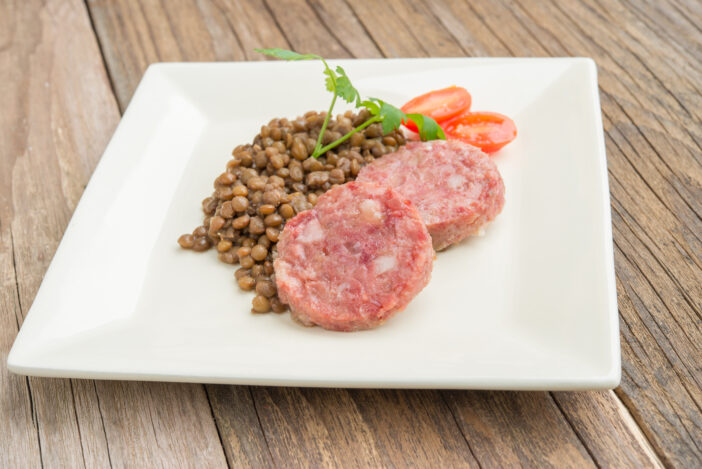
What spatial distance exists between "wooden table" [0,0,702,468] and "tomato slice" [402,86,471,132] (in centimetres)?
100

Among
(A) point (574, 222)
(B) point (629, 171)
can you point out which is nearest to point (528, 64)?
(B) point (629, 171)

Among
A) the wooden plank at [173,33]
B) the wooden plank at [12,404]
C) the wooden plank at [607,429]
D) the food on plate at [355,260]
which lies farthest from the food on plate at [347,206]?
the wooden plank at [173,33]

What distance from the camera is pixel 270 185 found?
3.57 metres

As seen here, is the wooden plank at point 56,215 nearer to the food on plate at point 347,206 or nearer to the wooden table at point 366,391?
the wooden table at point 366,391

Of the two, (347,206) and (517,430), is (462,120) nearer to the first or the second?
(347,206)

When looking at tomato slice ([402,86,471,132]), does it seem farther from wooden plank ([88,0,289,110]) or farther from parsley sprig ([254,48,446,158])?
wooden plank ([88,0,289,110])

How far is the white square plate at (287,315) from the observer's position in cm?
271

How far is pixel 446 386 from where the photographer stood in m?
2.61

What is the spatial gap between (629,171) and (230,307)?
2473 millimetres

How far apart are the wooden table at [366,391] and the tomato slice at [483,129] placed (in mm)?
741

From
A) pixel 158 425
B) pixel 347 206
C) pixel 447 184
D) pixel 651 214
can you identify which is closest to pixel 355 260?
pixel 347 206

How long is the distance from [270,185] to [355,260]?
2.52 ft

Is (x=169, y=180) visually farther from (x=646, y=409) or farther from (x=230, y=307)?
(x=646, y=409)

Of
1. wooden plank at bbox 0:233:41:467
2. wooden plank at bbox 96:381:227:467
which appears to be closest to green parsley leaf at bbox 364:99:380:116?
wooden plank at bbox 96:381:227:467
